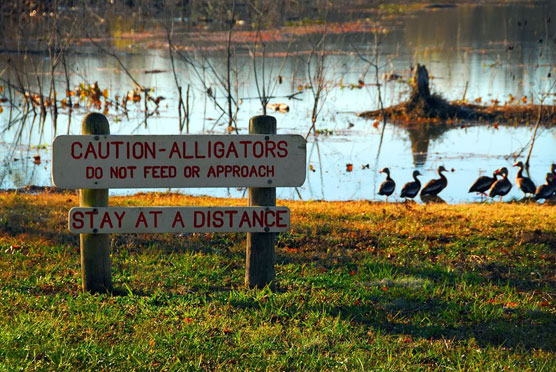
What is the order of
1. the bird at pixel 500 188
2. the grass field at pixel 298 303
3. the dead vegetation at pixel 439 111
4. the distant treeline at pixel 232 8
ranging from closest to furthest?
the grass field at pixel 298 303, the bird at pixel 500 188, the distant treeline at pixel 232 8, the dead vegetation at pixel 439 111

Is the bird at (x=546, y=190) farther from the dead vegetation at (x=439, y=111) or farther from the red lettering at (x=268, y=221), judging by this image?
the red lettering at (x=268, y=221)

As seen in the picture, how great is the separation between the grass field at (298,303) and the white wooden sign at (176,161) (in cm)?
90

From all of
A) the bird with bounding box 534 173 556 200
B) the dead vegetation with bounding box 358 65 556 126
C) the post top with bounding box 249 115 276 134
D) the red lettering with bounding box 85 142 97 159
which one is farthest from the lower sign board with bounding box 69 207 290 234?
the dead vegetation with bounding box 358 65 556 126

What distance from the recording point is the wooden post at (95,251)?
18.5ft

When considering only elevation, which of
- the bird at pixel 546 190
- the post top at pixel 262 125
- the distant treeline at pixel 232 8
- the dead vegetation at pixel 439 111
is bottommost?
the bird at pixel 546 190

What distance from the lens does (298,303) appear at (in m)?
5.68

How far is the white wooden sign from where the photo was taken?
552cm

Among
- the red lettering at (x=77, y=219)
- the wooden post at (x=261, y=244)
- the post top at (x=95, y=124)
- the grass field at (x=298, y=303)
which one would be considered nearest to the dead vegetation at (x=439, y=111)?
the grass field at (x=298, y=303)

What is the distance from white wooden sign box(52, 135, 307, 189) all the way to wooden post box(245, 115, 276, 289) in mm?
147

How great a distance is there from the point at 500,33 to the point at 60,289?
151 feet

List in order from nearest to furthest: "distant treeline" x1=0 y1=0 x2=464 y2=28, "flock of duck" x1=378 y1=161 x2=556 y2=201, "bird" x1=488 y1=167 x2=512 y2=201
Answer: "flock of duck" x1=378 y1=161 x2=556 y2=201
"bird" x1=488 y1=167 x2=512 y2=201
"distant treeline" x1=0 y1=0 x2=464 y2=28

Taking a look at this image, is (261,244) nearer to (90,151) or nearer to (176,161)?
(176,161)

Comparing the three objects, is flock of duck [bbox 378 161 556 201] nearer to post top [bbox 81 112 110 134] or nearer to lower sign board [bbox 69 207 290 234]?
lower sign board [bbox 69 207 290 234]

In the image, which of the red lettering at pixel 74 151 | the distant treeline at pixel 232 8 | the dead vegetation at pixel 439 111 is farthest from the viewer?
the dead vegetation at pixel 439 111
